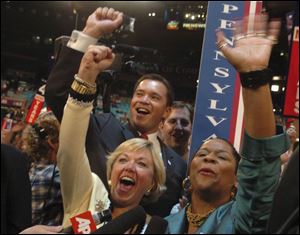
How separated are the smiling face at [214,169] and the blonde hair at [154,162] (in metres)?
0.26

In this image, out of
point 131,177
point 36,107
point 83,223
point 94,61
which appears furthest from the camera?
point 36,107

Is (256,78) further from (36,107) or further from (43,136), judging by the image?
(36,107)

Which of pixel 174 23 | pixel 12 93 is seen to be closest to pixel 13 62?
pixel 12 93

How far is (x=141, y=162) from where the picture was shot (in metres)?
1.82

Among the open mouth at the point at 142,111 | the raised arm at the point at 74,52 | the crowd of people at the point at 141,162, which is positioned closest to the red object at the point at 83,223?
the crowd of people at the point at 141,162

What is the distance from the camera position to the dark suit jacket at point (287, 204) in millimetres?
713

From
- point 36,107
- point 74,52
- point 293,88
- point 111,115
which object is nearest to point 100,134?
point 111,115

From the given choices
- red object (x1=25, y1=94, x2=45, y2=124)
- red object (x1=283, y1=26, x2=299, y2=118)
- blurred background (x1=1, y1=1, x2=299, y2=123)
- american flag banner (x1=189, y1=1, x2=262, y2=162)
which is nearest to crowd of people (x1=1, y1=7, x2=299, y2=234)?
american flag banner (x1=189, y1=1, x2=262, y2=162)

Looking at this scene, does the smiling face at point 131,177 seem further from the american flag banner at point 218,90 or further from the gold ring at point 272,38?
the gold ring at point 272,38

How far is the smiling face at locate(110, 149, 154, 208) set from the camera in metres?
1.72

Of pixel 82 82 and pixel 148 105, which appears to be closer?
pixel 82 82

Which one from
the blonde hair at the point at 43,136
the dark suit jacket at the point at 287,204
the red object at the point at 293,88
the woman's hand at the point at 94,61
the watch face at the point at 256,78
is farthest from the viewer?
the red object at the point at 293,88

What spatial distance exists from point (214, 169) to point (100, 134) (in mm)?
507

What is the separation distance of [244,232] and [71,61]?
2.97 feet
